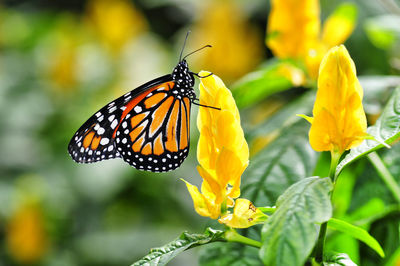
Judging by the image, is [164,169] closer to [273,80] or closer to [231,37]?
[273,80]

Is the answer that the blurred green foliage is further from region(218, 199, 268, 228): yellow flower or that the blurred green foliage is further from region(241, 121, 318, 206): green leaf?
region(218, 199, 268, 228): yellow flower

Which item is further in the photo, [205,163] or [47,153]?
[47,153]

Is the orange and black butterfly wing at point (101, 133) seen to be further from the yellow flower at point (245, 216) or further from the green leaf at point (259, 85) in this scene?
the yellow flower at point (245, 216)

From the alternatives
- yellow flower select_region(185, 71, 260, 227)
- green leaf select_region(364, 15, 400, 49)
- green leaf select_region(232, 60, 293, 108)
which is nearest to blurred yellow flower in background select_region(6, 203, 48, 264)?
green leaf select_region(232, 60, 293, 108)

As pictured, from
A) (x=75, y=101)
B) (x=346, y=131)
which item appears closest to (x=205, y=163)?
(x=346, y=131)

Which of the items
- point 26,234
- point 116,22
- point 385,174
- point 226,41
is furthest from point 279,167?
point 116,22

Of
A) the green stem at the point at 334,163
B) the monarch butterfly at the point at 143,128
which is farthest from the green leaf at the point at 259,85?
the green stem at the point at 334,163
